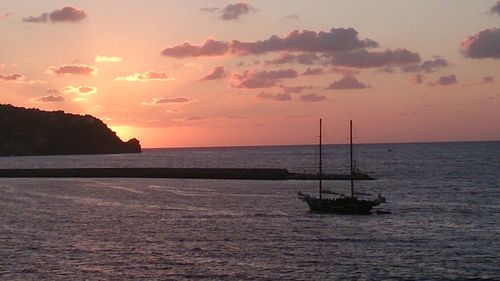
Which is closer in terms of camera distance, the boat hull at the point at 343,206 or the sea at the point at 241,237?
the sea at the point at 241,237

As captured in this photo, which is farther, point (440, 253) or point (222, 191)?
point (222, 191)

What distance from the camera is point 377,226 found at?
70.1 meters

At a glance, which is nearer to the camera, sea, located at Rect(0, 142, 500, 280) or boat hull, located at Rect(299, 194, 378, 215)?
sea, located at Rect(0, 142, 500, 280)

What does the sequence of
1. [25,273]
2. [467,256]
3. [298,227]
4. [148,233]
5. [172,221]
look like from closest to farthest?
[25,273] → [467,256] → [148,233] → [298,227] → [172,221]

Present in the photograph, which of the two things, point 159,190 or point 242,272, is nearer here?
point 242,272

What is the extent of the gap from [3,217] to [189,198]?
105 ft

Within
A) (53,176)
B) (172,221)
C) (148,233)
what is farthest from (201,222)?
(53,176)

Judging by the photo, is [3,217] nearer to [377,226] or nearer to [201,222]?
[201,222]

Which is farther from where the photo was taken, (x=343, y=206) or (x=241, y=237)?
(x=343, y=206)

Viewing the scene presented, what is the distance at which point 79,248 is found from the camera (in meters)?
54.6

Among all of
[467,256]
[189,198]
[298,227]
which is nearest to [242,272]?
[467,256]

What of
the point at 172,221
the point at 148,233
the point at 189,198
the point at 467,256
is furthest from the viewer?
the point at 189,198

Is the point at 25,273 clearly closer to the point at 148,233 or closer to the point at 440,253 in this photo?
the point at 148,233

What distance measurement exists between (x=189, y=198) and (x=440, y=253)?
56.1 meters
